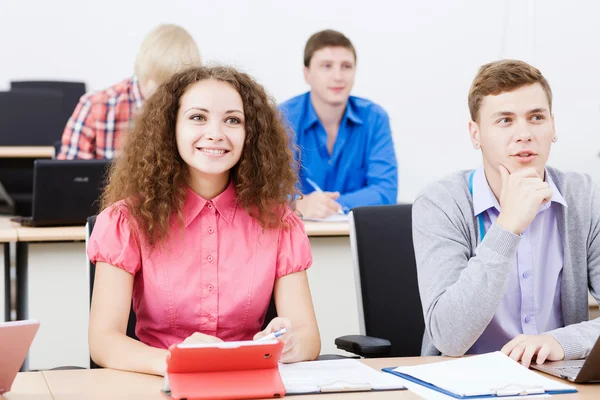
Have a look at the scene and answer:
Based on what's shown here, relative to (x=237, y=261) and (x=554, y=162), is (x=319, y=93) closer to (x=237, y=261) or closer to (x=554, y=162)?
(x=237, y=261)

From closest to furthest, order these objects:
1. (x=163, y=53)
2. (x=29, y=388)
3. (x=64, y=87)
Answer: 1. (x=29, y=388)
2. (x=163, y=53)
3. (x=64, y=87)

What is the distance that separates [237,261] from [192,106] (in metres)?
0.34

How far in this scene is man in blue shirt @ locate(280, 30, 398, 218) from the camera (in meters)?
3.54

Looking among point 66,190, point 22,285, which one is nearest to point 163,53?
point 66,190

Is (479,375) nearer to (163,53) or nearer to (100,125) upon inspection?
(163,53)

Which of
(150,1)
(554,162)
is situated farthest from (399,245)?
(150,1)

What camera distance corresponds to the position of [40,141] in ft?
15.1

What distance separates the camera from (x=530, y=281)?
1845 millimetres

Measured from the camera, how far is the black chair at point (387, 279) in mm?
2094

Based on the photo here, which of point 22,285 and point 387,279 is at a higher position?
point 387,279

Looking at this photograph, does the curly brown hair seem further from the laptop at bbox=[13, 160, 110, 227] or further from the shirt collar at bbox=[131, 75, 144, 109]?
the shirt collar at bbox=[131, 75, 144, 109]

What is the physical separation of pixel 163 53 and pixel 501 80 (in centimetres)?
162

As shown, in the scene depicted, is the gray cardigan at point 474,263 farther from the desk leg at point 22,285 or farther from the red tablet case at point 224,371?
the desk leg at point 22,285

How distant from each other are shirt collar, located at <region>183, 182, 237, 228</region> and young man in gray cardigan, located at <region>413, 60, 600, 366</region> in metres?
0.40
